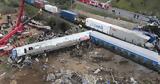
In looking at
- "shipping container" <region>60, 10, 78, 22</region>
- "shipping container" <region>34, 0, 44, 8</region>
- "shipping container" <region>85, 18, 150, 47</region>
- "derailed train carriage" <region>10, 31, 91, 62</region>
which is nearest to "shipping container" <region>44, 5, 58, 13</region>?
"shipping container" <region>34, 0, 44, 8</region>

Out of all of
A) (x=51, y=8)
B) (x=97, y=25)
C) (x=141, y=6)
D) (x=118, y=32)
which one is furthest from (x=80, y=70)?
(x=141, y=6)

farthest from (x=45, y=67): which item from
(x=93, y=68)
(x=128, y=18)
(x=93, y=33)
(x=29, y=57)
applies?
(x=128, y=18)

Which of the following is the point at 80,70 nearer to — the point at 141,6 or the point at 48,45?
the point at 48,45

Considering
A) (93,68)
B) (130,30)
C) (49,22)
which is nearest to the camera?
(93,68)

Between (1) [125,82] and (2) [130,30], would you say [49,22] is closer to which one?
(2) [130,30]

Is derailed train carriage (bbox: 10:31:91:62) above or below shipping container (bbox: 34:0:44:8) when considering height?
below

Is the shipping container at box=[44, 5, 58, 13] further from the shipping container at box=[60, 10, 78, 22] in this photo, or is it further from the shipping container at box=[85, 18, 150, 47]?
the shipping container at box=[85, 18, 150, 47]

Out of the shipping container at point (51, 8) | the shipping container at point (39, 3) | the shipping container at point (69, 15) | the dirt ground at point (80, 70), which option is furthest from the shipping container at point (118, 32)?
the shipping container at point (39, 3)
